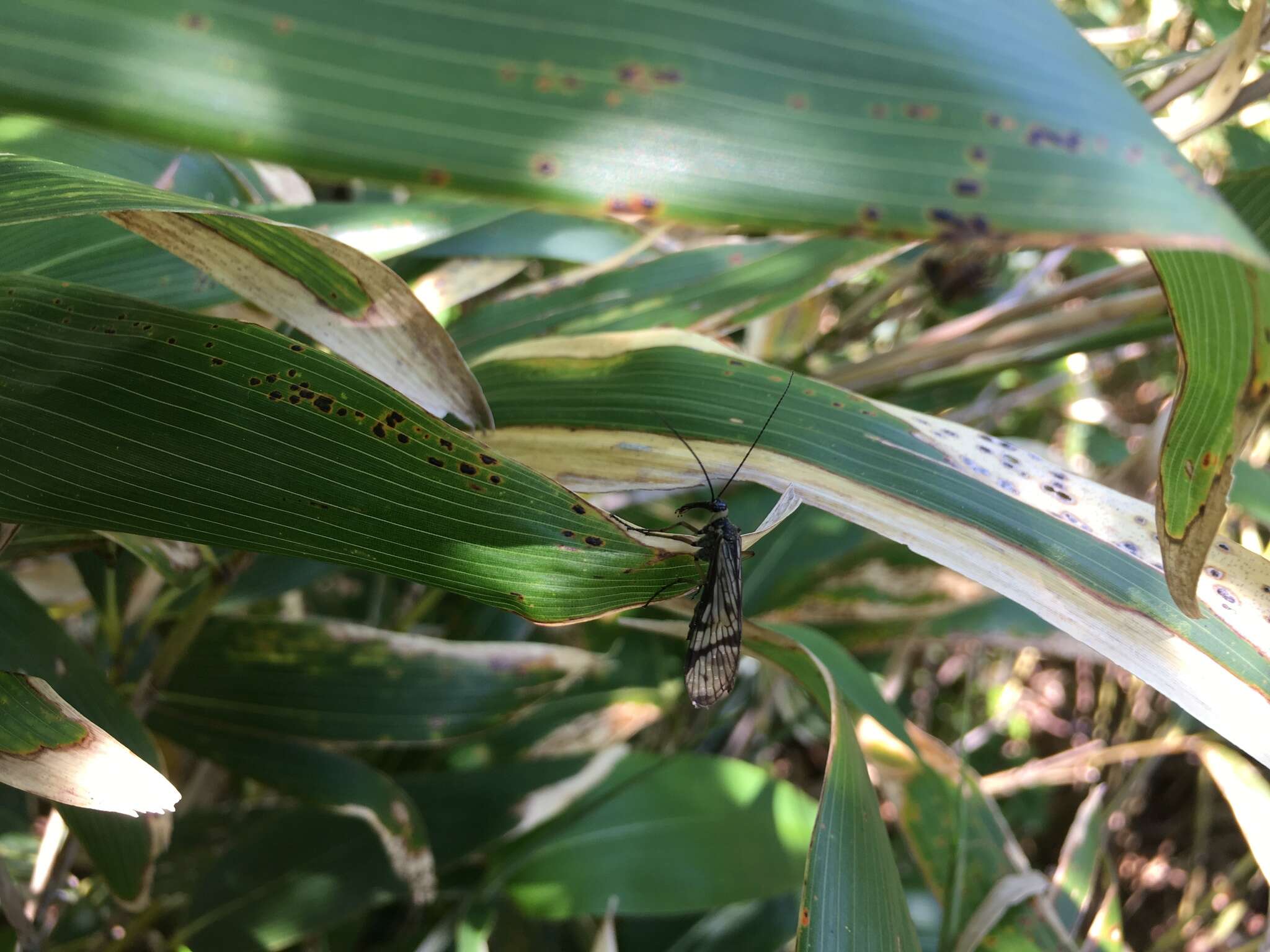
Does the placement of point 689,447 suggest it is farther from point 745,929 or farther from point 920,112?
point 745,929

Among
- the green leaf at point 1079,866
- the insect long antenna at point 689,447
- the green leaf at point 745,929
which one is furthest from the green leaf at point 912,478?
the green leaf at point 745,929

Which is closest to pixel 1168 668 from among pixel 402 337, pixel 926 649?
pixel 402 337

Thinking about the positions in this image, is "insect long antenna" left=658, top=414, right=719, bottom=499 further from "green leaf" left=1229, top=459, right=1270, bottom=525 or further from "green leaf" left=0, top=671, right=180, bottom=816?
"green leaf" left=1229, top=459, right=1270, bottom=525

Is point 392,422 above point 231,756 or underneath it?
above

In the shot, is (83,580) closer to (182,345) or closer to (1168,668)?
(182,345)

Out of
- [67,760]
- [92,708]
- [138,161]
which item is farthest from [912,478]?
[138,161]

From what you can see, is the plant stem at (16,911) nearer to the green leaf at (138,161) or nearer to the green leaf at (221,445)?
the green leaf at (221,445)

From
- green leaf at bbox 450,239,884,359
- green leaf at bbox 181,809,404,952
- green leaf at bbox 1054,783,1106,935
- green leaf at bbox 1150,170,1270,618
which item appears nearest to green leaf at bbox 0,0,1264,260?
green leaf at bbox 1150,170,1270,618
